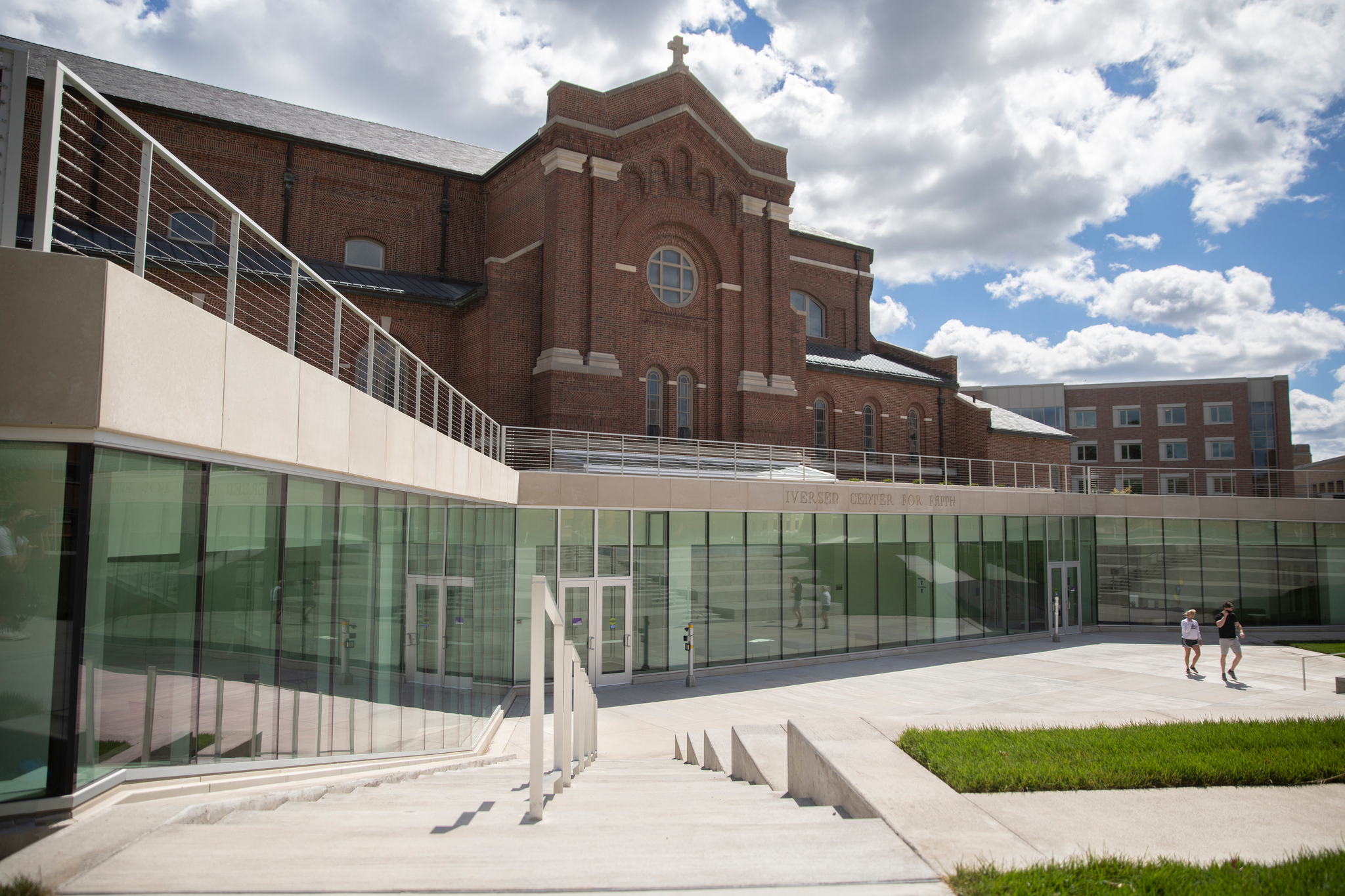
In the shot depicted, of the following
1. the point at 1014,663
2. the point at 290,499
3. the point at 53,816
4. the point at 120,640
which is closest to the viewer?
the point at 53,816

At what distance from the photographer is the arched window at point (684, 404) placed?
29.1m

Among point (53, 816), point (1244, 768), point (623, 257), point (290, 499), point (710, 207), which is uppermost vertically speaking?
point (710, 207)

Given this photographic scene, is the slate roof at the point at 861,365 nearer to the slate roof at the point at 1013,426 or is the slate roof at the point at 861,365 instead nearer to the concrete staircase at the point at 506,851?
the slate roof at the point at 1013,426

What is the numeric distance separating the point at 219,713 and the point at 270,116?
3111cm

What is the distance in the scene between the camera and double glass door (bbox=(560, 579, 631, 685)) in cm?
1928

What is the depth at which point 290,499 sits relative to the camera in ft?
20.8

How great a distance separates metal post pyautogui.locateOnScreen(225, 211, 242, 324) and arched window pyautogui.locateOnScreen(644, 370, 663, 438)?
73.1ft

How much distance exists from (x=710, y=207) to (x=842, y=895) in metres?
27.9

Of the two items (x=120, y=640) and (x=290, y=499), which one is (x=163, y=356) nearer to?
(x=120, y=640)

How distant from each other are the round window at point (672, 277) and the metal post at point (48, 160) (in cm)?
2508

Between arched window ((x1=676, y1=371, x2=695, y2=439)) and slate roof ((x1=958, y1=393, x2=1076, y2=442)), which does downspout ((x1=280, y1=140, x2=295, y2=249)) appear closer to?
arched window ((x1=676, y1=371, x2=695, y2=439))

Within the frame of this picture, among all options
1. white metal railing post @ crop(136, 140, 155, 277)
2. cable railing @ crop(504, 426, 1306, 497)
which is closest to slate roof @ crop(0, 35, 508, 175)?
cable railing @ crop(504, 426, 1306, 497)

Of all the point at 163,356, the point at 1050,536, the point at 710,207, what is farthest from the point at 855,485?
the point at 163,356

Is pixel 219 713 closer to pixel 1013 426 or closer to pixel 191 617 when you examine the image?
pixel 191 617
